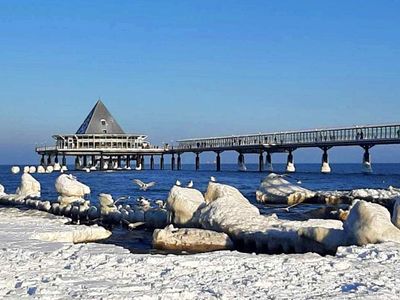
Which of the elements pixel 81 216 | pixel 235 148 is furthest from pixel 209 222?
pixel 235 148

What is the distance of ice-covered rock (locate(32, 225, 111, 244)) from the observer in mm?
16842

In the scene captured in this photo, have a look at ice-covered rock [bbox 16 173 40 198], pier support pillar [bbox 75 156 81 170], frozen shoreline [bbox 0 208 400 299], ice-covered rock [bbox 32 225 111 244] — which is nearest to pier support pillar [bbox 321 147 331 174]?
pier support pillar [bbox 75 156 81 170]

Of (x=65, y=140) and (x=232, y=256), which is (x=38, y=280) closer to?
(x=232, y=256)

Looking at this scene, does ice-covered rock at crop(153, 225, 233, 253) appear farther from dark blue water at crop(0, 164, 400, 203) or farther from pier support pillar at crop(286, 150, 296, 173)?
pier support pillar at crop(286, 150, 296, 173)

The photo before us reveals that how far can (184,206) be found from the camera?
19.2 m

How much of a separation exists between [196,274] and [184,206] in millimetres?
8762

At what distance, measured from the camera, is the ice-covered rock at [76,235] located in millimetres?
16842

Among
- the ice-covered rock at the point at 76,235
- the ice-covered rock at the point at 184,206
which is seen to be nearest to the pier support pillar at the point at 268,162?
the ice-covered rock at the point at 184,206

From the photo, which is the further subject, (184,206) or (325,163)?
(325,163)

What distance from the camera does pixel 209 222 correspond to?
17.3 meters

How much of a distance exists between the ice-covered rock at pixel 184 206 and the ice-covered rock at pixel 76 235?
233 centimetres

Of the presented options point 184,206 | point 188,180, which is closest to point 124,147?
point 188,180

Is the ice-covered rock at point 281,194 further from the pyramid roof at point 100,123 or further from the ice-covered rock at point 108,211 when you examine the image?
the pyramid roof at point 100,123

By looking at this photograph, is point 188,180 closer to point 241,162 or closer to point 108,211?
point 241,162
